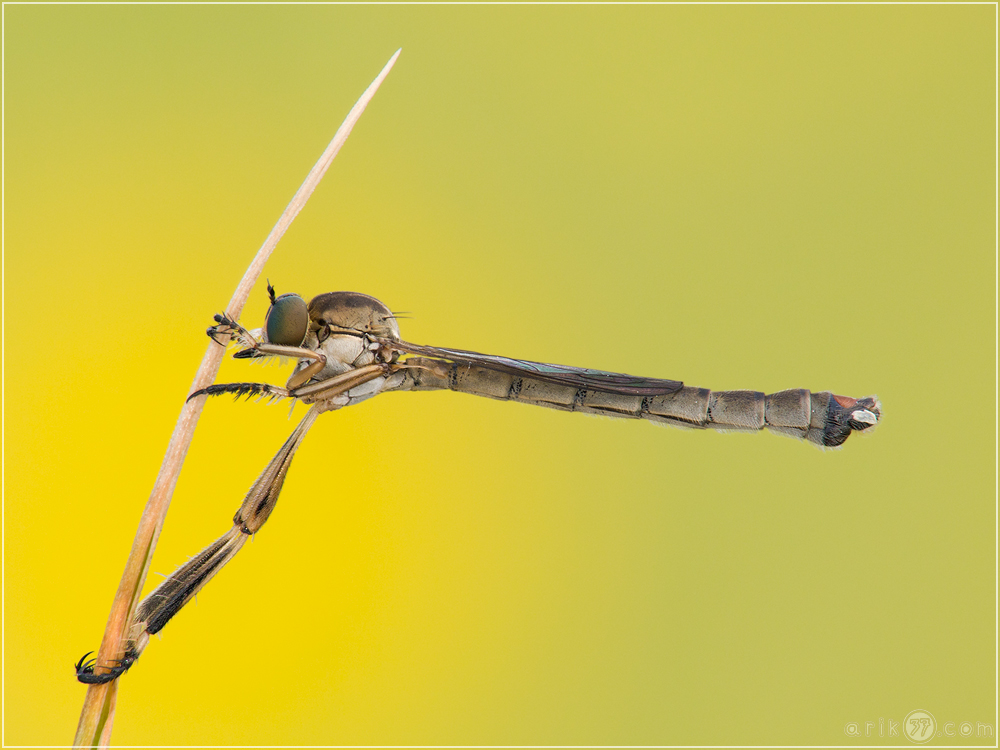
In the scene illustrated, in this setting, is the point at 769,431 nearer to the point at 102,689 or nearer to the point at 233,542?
the point at 233,542

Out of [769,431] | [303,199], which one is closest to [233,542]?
[303,199]

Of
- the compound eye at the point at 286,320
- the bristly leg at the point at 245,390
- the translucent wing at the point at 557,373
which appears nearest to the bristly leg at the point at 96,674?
the bristly leg at the point at 245,390

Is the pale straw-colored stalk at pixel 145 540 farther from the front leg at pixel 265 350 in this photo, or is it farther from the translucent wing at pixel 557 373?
the translucent wing at pixel 557 373

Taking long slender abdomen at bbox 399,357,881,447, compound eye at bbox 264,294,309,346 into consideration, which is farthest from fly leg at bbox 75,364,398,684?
long slender abdomen at bbox 399,357,881,447

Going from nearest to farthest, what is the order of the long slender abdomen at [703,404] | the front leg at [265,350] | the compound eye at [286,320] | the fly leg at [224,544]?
1. the fly leg at [224,544]
2. the front leg at [265,350]
3. the compound eye at [286,320]
4. the long slender abdomen at [703,404]

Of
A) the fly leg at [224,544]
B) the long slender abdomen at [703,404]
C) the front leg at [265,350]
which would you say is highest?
the long slender abdomen at [703,404]

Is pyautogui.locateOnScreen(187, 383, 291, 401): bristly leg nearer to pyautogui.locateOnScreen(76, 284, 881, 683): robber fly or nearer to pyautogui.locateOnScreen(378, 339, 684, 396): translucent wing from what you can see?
pyautogui.locateOnScreen(76, 284, 881, 683): robber fly
